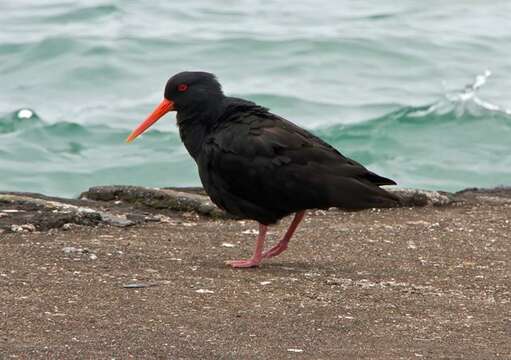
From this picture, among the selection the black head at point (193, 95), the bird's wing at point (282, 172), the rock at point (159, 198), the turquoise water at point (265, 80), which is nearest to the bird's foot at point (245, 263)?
the bird's wing at point (282, 172)

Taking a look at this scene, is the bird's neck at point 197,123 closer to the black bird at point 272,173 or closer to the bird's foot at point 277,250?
the black bird at point 272,173

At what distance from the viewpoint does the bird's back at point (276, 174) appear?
22.3 ft

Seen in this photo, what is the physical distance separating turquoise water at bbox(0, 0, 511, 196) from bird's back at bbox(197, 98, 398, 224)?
923 cm

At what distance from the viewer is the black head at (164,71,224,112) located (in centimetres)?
733

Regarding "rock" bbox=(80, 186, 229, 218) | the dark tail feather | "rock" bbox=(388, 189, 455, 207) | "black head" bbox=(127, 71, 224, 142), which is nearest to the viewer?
the dark tail feather

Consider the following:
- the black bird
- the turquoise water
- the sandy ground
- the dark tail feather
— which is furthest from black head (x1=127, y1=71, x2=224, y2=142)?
the turquoise water

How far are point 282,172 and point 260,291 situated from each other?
850mm

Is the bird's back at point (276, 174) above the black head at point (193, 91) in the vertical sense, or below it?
below

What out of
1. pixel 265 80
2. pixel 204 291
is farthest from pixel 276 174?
pixel 265 80

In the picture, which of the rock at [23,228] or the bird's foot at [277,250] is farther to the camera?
the rock at [23,228]

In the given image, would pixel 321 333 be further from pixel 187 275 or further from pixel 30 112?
pixel 30 112

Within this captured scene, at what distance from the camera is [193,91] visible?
7.41 m

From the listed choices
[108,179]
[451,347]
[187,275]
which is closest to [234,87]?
[108,179]

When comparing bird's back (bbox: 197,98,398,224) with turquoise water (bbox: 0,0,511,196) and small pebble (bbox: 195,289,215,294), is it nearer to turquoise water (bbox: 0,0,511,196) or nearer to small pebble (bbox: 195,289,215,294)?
small pebble (bbox: 195,289,215,294)
